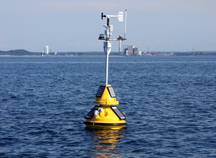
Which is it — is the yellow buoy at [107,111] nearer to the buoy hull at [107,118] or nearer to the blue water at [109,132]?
the buoy hull at [107,118]

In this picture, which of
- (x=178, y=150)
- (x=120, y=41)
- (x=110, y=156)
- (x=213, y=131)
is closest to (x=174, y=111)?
(x=213, y=131)

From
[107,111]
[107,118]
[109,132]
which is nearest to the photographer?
[109,132]

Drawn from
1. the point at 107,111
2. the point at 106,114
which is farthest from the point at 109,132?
the point at 107,111

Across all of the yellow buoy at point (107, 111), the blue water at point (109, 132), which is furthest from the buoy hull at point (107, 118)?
the blue water at point (109, 132)

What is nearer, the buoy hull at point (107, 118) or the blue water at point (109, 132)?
the blue water at point (109, 132)

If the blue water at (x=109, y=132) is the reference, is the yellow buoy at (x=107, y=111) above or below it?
above

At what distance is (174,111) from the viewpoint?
33.9 m

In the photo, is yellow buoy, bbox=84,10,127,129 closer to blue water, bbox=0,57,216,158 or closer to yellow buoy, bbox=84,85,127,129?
yellow buoy, bbox=84,85,127,129

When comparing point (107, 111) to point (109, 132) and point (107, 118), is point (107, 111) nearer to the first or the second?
point (107, 118)

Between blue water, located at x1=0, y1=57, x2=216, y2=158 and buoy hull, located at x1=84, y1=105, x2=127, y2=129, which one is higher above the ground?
buoy hull, located at x1=84, y1=105, x2=127, y2=129

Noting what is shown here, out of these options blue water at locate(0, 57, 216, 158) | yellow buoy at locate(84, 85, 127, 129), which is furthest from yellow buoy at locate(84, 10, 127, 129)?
blue water at locate(0, 57, 216, 158)

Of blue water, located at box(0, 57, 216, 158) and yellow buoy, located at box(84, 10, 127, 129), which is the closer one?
blue water, located at box(0, 57, 216, 158)

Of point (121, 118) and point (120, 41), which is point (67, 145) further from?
point (120, 41)

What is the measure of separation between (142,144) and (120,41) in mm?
7436
